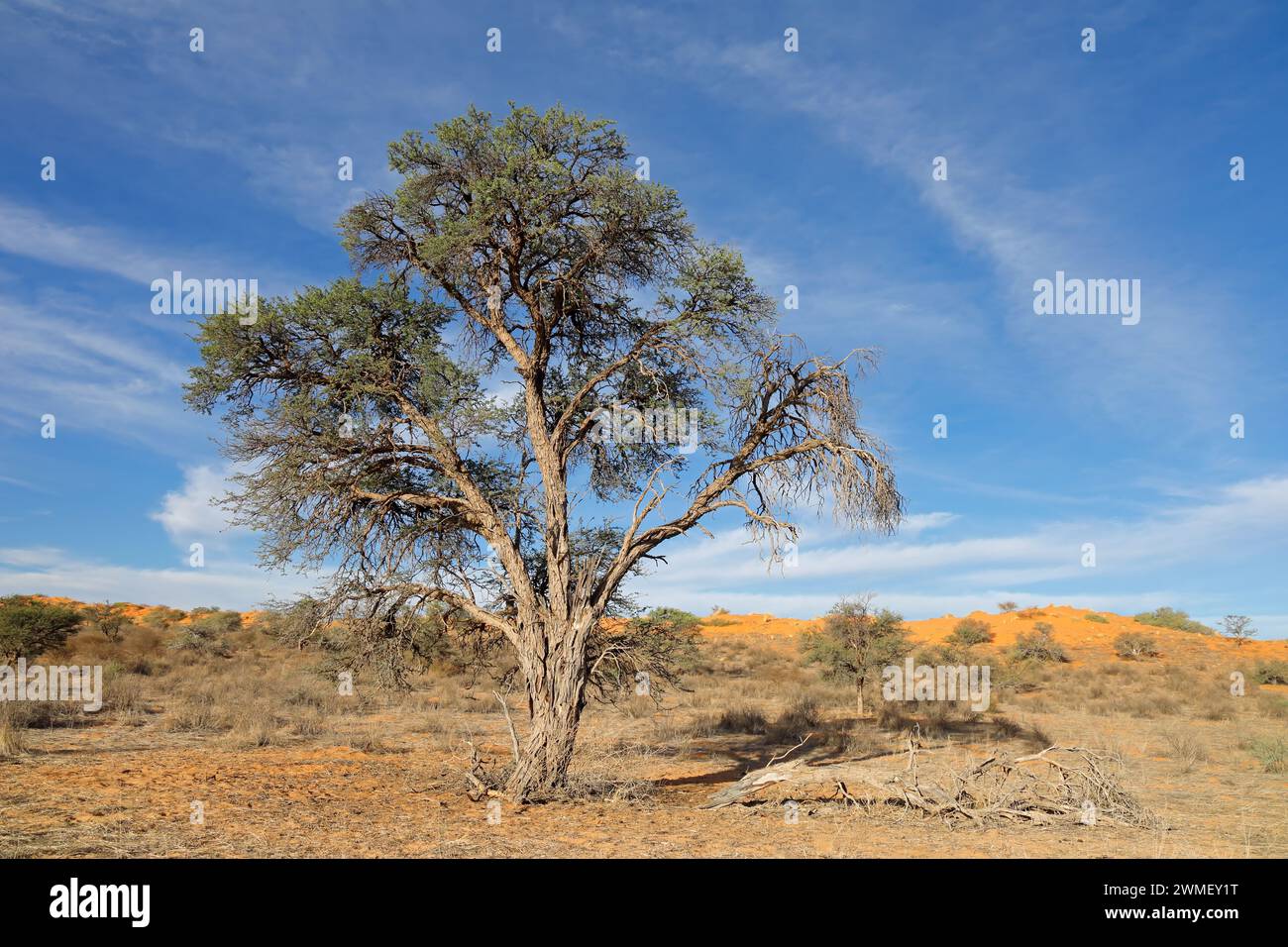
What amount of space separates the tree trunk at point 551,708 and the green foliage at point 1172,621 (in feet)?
179

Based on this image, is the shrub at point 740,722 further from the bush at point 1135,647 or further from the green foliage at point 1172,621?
the green foliage at point 1172,621

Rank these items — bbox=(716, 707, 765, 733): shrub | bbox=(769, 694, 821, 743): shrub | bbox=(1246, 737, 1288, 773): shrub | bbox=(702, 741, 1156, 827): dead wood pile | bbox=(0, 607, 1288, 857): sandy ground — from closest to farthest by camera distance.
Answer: bbox=(0, 607, 1288, 857): sandy ground, bbox=(702, 741, 1156, 827): dead wood pile, bbox=(1246, 737, 1288, 773): shrub, bbox=(769, 694, 821, 743): shrub, bbox=(716, 707, 765, 733): shrub

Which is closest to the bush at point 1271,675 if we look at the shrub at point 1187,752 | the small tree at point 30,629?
the shrub at point 1187,752

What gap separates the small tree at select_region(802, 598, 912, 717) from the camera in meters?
25.7

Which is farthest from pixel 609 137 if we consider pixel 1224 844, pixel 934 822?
pixel 1224 844

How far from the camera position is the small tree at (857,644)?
25656 mm

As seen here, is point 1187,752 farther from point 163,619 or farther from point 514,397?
point 163,619

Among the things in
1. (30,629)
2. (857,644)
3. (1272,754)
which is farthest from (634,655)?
(30,629)

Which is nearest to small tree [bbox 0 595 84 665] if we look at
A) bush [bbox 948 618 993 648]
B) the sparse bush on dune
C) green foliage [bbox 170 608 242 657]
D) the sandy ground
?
the sandy ground

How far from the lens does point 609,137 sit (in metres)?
11.2

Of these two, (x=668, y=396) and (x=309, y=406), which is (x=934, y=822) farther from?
(x=309, y=406)

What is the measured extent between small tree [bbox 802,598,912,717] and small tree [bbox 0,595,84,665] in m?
25.0

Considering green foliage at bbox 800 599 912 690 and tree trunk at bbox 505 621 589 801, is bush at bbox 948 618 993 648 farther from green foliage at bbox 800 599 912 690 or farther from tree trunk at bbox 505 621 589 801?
tree trunk at bbox 505 621 589 801
